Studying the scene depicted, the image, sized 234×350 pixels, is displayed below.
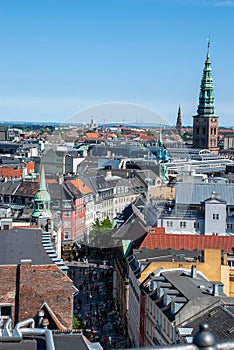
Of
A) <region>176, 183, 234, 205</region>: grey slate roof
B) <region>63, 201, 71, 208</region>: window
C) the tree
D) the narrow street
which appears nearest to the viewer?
the narrow street

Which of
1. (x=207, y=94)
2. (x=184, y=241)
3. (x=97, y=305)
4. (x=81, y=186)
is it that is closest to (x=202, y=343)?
(x=184, y=241)

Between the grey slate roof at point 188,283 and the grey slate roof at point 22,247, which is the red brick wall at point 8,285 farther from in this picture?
the grey slate roof at point 188,283

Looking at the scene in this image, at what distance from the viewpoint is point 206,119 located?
106 meters

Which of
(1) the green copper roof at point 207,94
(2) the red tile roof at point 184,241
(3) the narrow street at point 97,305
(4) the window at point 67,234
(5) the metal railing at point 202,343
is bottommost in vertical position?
(3) the narrow street at point 97,305

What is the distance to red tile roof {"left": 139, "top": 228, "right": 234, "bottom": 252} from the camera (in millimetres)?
27719

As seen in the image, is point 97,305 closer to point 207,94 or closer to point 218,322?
point 218,322

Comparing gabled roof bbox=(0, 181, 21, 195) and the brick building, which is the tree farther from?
gabled roof bbox=(0, 181, 21, 195)

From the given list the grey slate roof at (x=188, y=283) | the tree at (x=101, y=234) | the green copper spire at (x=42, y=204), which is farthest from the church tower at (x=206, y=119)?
the grey slate roof at (x=188, y=283)

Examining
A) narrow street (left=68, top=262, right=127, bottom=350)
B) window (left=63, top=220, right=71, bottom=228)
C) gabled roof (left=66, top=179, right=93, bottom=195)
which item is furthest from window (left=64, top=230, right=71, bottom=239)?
gabled roof (left=66, top=179, right=93, bottom=195)

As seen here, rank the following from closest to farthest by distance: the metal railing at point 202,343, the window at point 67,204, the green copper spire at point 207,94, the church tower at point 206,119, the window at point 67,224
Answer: the metal railing at point 202,343 < the window at point 67,224 < the window at point 67,204 < the green copper spire at point 207,94 < the church tower at point 206,119

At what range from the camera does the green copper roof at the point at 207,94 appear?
97.9 meters

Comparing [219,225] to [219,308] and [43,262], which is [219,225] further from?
[43,262]

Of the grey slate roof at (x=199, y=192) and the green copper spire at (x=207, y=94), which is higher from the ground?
the green copper spire at (x=207, y=94)

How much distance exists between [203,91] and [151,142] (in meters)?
55.0
